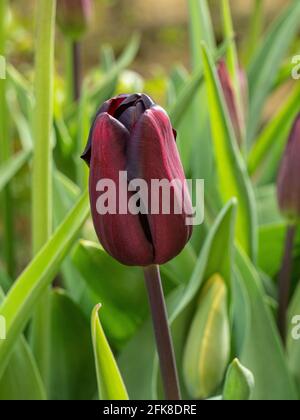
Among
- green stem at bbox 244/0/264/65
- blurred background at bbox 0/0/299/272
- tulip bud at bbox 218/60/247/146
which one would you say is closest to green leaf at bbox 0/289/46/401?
tulip bud at bbox 218/60/247/146

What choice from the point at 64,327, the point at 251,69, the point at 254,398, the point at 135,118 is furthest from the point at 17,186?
the point at 135,118

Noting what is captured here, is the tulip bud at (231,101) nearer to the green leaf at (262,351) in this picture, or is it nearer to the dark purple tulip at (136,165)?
the green leaf at (262,351)

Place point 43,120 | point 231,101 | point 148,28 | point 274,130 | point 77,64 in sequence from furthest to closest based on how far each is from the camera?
point 148,28 → point 77,64 → point 274,130 → point 231,101 → point 43,120

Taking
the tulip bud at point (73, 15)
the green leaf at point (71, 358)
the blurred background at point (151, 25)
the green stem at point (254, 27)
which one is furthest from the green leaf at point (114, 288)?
the blurred background at point (151, 25)

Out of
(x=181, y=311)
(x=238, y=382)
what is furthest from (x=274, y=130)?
(x=238, y=382)

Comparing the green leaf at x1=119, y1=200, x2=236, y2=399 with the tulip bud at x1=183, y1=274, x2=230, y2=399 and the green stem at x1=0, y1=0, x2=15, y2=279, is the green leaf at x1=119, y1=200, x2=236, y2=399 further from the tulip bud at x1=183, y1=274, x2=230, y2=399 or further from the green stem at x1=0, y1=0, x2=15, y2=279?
the green stem at x1=0, y1=0, x2=15, y2=279

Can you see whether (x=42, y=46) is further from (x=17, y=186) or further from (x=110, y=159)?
(x=17, y=186)

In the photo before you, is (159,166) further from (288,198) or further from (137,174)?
(288,198)
